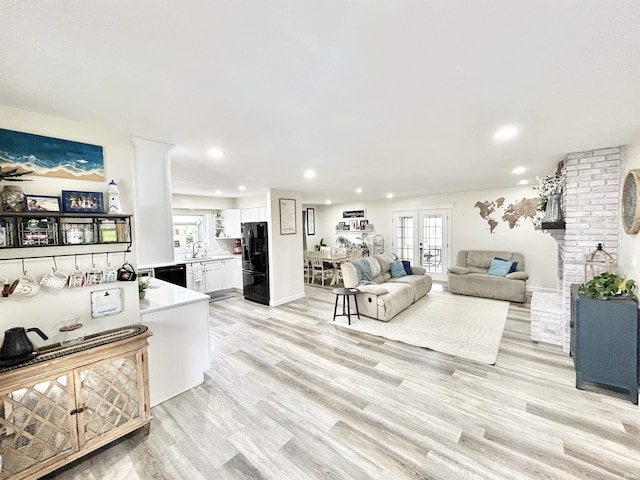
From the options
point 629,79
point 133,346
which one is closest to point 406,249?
point 629,79

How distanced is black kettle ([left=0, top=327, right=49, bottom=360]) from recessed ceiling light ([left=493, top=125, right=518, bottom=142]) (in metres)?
3.81

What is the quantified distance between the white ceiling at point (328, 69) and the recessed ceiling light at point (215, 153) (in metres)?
0.15

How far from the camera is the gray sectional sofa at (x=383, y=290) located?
14.7 ft

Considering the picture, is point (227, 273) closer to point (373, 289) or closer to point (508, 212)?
point (373, 289)

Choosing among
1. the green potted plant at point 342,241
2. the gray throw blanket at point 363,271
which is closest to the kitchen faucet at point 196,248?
the gray throw blanket at point 363,271

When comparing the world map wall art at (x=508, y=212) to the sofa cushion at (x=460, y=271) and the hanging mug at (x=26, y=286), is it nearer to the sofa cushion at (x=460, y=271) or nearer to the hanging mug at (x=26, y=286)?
the sofa cushion at (x=460, y=271)

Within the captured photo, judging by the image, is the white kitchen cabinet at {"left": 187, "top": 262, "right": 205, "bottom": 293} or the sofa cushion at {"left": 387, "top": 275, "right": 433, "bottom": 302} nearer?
the sofa cushion at {"left": 387, "top": 275, "right": 433, "bottom": 302}

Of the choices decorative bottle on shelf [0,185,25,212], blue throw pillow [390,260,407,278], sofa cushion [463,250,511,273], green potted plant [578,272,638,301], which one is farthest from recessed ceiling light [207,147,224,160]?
sofa cushion [463,250,511,273]

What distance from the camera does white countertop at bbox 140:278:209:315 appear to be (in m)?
2.50

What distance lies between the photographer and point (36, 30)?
1080 mm

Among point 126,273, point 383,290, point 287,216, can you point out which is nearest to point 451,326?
point 383,290

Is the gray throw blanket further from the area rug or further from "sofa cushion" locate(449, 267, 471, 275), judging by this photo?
"sofa cushion" locate(449, 267, 471, 275)

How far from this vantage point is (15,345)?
1.62 m

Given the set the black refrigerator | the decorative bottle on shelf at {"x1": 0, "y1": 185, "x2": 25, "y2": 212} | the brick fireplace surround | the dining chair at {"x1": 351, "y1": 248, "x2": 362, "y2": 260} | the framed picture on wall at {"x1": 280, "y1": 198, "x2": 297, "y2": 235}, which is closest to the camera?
the decorative bottle on shelf at {"x1": 0, "y1": 185, "x2": 25, "y2": 212}
